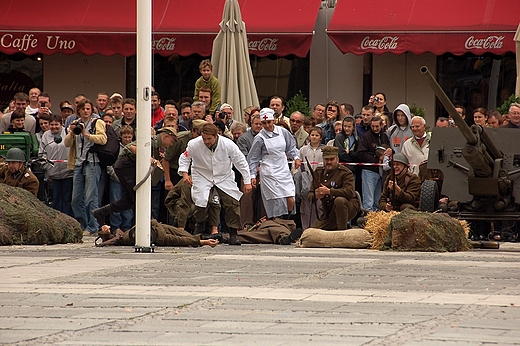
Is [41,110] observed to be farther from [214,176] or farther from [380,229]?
[380,229]

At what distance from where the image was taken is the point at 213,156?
1461cm

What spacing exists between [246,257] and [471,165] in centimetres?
360

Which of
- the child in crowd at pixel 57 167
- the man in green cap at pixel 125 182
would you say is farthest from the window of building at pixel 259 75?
the man in green cap at pixel 125 182

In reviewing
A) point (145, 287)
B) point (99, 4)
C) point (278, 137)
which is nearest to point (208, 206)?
point (278, 137)

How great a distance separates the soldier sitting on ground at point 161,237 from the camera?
530 inches

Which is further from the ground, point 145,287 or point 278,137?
point 278,137

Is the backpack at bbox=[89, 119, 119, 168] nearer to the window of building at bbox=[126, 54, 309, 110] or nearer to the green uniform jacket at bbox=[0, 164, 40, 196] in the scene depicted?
the green uniform jacket at bbox=[0, 164, 40, 196]

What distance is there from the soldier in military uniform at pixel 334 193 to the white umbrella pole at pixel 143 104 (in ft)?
10.9

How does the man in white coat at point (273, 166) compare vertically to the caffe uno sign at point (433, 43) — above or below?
below

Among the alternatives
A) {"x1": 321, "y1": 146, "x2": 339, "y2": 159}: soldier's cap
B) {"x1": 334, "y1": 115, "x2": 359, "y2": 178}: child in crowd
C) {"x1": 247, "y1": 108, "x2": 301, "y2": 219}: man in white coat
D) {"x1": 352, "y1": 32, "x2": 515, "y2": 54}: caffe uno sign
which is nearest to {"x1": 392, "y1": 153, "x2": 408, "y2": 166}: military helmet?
{"x1": 321, "y1": 146, "x2": 339, "y2": 159}: soldier's cap

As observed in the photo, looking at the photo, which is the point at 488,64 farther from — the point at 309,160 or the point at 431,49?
the point at 309,160

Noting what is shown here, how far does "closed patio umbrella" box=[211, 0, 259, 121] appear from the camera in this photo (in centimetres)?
1784

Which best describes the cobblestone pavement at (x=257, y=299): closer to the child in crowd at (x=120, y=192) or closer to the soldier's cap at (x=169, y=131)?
the soldier's cap at (x=169, y=131)

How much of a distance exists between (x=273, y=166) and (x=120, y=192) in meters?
2.35
